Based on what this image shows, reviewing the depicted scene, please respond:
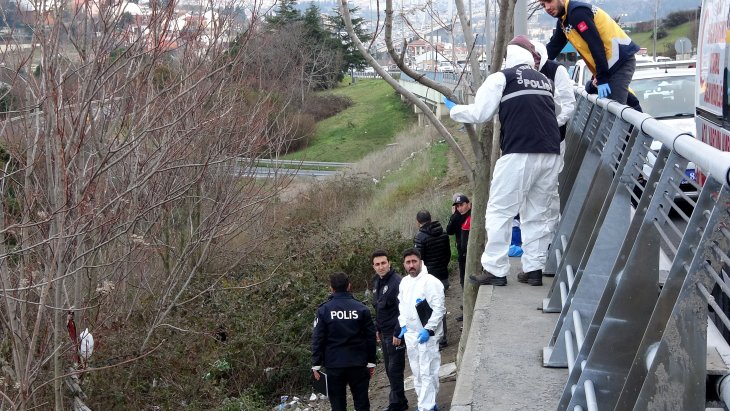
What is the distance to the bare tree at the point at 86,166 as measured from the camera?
8180mm

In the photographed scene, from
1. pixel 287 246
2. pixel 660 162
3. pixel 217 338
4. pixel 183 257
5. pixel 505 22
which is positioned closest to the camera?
pixel 660 162

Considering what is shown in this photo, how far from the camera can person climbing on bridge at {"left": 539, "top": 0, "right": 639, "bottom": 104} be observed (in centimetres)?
757

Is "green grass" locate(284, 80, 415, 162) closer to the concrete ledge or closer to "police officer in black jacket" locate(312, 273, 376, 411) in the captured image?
"police officer in black jacket" locate(312, 273, 376, 411)

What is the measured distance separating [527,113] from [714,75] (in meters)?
3.39

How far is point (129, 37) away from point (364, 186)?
22.4 meters

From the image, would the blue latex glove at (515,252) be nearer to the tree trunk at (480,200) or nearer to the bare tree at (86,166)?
the tree trunk at (480,200)

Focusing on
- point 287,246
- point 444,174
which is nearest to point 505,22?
point 287,246

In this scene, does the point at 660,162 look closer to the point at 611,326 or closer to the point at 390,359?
the point at 611,326

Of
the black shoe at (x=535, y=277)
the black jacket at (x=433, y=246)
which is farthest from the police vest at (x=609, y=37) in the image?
the black jacket at (x=433, y=246)

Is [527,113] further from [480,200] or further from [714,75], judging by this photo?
[714,75]

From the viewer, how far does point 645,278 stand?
3965mm

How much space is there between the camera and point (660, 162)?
3941 mm

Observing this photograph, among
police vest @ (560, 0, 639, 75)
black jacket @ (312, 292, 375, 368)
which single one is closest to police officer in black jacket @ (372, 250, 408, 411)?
black jacket @ (312, 292, 375, 368)

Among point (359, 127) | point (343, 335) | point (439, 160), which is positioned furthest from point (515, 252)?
point (359, 127)
